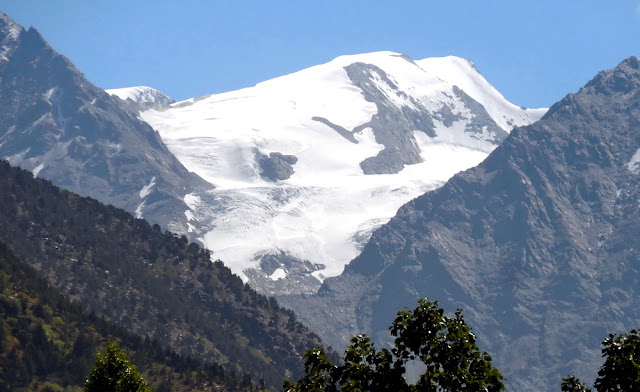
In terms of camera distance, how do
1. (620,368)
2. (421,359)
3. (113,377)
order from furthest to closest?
(113,377) < (620,368) < (421,359)

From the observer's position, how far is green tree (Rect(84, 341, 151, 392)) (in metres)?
59.9

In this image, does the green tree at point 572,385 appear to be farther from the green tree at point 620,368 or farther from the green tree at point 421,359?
the green tree at point 421,359

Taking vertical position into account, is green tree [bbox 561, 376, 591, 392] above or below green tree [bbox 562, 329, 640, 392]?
below

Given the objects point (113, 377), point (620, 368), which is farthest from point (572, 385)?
→ point (113, 377)

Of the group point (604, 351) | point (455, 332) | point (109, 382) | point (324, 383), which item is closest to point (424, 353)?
point (455, 332)

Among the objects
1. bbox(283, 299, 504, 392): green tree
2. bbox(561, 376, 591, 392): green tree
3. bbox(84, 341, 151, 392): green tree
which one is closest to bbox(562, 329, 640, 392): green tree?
bbox(561, 376, 591, 392): green tree

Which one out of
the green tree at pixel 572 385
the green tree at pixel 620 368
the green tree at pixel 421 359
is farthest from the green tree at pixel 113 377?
the green tree at pixel 620 368

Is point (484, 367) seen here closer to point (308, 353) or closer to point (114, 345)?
point (308, 353)

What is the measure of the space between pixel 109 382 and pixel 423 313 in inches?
840

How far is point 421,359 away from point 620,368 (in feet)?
26.5

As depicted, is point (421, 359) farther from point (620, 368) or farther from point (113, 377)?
point (113, 377)

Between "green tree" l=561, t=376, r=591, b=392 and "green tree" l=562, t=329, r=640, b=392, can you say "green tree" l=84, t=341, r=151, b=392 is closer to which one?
"green tree" l=561, t=376, r=591, b=392

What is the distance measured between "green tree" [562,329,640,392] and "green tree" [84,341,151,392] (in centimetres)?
2484

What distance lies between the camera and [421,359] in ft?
148
